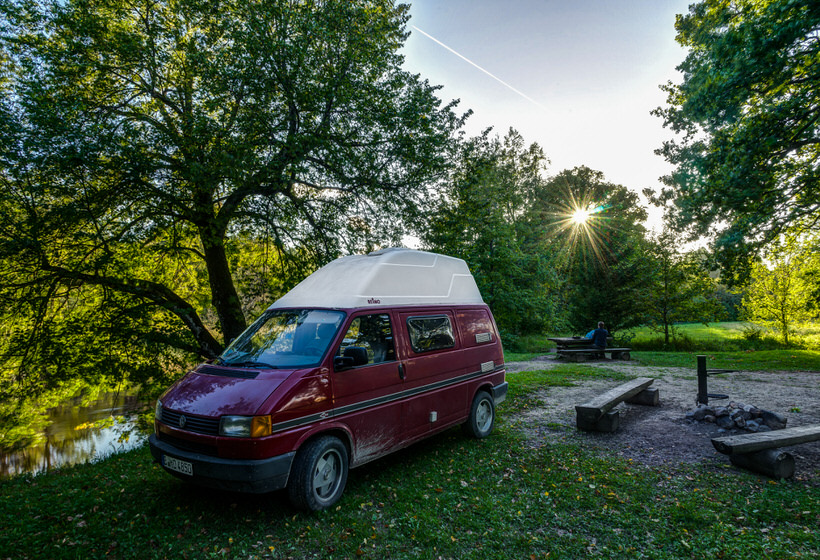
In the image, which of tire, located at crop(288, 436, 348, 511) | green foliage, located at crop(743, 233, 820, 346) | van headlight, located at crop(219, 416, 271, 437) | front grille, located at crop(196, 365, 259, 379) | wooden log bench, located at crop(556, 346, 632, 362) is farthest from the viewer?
green foliage, located at crop(743, 233, 820, 346)

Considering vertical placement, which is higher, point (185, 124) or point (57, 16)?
point (57, 16)

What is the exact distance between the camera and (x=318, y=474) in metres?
4.09

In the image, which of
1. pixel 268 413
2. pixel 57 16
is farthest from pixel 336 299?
pixel 57 16

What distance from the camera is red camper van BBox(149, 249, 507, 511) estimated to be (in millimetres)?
3693

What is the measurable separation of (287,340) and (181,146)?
19.7ft

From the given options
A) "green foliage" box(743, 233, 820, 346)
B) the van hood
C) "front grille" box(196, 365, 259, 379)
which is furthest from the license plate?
"green foliage" box(743, 233, 820, 346)

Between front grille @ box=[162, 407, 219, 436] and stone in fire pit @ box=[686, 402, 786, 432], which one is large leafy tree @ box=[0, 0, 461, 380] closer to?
front grille @ box=[162, 407, 219, 436]

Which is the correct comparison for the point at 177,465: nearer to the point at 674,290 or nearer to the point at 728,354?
the point at 728,354

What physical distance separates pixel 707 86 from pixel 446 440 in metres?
11.6

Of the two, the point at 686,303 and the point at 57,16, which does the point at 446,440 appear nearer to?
the point at 57,16

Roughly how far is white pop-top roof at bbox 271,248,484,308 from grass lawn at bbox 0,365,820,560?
2272 mm

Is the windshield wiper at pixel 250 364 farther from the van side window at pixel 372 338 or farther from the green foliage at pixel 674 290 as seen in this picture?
the green foliage at pixel 674 290

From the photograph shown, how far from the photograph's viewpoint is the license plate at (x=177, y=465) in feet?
12.3

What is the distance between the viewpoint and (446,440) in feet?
21.3
